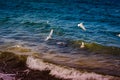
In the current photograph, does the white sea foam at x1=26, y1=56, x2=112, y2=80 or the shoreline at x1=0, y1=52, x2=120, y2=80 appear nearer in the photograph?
the shoreline at x1=0, y1=52, x2=120, y2=80

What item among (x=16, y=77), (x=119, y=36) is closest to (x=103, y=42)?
(x=119, y=36)

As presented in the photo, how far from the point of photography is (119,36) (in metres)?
22.3

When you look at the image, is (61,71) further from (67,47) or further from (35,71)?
(67,47)

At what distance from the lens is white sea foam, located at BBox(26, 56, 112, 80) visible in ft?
40.8

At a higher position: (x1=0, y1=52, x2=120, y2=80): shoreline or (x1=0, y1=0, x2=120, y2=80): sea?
(x1=0, y1=52, x2=120, y2=80): shoreline

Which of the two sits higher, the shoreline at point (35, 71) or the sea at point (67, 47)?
the shoreline at point (35, 71)

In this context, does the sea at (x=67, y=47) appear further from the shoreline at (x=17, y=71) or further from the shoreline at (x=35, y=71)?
the shoreline at (x=17, y=71)

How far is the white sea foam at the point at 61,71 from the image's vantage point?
12438 millimetres

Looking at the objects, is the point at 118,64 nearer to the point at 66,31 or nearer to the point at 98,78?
the point at 98,78

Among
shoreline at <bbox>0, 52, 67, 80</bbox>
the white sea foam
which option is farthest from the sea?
shoreline at <bbox>0, 52, 67, 80</bbox>

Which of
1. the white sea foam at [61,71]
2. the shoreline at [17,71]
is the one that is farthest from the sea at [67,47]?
the shoreline at [17,71]

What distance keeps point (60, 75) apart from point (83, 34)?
33.4 feet

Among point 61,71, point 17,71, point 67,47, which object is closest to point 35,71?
point 17,71

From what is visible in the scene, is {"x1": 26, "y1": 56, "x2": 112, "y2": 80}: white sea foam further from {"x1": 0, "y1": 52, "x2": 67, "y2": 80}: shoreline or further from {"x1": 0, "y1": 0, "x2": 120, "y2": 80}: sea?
{"x1": 0, "y1": 52, "x2": 67, "y2": 80}: shoreline
